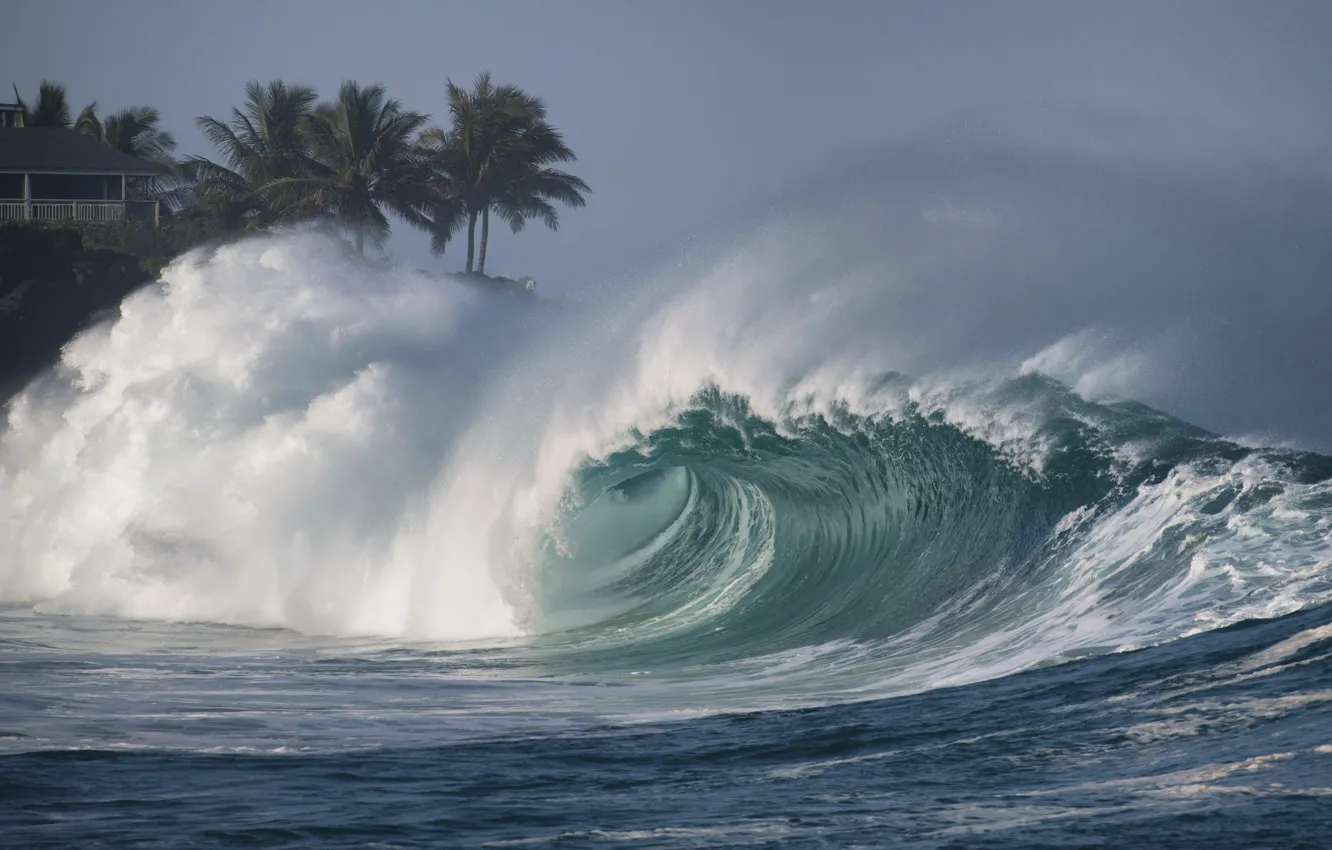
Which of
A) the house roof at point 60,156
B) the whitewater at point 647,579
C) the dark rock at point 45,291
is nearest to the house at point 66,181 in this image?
the house roof at point 60,156

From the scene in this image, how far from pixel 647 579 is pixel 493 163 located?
36.1 meters

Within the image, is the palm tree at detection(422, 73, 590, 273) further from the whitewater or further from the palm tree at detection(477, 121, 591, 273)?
the whitewater

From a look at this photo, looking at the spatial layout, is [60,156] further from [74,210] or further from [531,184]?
[531,184]

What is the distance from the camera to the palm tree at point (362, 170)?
49.6m

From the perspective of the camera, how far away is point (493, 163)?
50.0m

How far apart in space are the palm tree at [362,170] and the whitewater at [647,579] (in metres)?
26.7

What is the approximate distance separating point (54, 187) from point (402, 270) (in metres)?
31.4

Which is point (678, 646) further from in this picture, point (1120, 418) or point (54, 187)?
point (54, 187)

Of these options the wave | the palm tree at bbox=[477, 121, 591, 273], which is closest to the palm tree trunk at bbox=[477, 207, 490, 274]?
the palm tree at bbox=[477, 121, 591, 273]

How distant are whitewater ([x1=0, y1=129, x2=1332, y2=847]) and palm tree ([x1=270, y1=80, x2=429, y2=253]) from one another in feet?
87.7

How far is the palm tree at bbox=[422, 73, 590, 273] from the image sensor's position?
50000 mm

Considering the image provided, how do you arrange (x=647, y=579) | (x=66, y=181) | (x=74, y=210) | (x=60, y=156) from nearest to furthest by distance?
1. (x=647, y=579)
2. (x=74, y=210)
3. (x=66, y=181)
4. (x=60, y=156)

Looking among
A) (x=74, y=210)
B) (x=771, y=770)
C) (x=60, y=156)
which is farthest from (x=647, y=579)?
(x=60, y=156)

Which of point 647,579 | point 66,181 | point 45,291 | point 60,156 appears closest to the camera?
point 647,579
